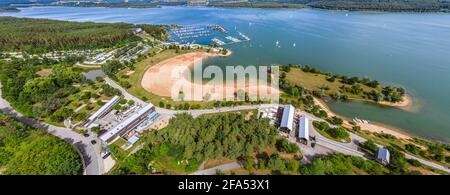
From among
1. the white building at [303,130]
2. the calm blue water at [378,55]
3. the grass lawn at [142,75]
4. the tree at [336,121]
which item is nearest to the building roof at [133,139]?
the grass lawn at [142,75]

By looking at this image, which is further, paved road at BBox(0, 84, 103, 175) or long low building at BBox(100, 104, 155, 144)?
long low building at BBox(100, 104, 155, 144)

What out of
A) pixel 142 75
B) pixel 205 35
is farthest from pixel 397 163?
pixel 205 35

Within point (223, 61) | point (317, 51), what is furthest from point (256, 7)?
point (223, 61)

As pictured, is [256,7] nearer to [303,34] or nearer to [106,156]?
[303,34]

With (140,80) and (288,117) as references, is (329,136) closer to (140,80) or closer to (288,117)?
(288,117)

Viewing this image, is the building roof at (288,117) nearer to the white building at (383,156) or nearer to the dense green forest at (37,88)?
the white building at (383,156)

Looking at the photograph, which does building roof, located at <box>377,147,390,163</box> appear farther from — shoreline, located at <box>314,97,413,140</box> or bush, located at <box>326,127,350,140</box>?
shoreline, located at <box>314,97,413,140</box>

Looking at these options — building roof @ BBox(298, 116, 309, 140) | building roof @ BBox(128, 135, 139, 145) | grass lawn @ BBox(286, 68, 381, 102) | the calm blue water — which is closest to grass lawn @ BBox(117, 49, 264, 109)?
building roof @ BBox(128, 135, 139, 145)
